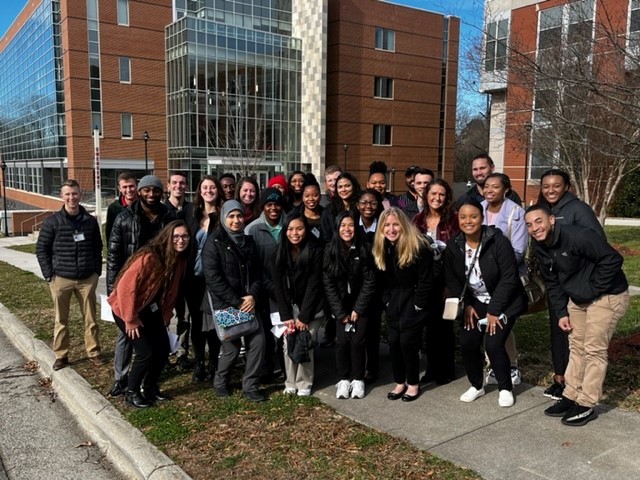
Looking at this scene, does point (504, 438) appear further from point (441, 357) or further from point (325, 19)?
point (325, 19)

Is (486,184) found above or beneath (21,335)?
above

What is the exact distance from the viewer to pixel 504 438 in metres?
3.87

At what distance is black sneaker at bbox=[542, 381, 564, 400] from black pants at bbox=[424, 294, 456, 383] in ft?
2.78

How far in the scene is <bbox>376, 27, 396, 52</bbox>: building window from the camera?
1698 inches

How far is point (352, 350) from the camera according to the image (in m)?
4.81

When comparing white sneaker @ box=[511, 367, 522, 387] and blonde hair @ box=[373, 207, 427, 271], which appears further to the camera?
white sneaker @ box=[511, 367, 522, 387]

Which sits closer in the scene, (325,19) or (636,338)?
(636,338)

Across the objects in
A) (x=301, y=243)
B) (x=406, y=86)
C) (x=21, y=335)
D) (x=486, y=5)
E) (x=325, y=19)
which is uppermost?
(x=325, y=19)

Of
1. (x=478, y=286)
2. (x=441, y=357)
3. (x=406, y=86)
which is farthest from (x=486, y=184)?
(x=406, y=86)

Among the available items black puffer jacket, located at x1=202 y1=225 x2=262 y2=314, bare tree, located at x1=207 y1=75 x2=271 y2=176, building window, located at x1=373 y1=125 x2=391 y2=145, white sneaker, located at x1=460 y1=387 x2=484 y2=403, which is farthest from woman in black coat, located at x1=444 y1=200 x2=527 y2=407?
building window, located at x1=373 y1=125 x2=391 y2=145

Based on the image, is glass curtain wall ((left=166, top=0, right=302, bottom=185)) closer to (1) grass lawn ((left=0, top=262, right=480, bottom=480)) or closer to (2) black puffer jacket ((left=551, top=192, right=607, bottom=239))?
(1) grass lawn ((left=0, top=262, right=480, bottom=480))

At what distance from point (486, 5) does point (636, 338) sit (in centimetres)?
411

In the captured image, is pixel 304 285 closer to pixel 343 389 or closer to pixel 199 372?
pixel 343 389

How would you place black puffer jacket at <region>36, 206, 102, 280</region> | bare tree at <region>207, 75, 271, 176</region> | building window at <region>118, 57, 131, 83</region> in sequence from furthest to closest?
building window at <region>118, 57, 131, 83</region> < bare tree at <region>207, 75, 271, 176</region> < black puffer jacket at <region>36, 206, 102, 280</region>
